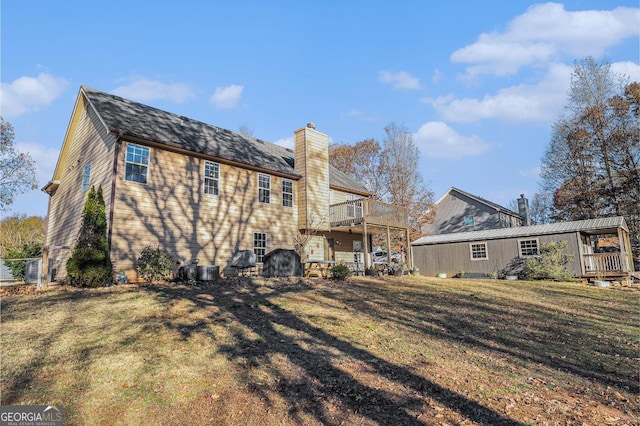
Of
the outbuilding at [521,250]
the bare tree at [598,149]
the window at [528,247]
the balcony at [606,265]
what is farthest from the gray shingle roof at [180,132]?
the bare tree at [598,149]

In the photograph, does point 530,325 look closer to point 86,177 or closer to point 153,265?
point 153,265

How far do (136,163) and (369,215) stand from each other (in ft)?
35.3

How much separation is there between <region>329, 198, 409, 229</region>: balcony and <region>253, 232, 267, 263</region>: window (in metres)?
4.13

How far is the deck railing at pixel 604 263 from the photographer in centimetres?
1848

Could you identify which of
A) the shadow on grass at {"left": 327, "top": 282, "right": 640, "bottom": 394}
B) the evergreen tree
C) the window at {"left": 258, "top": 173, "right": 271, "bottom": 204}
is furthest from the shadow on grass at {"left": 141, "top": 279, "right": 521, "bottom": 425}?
the window at {"left": 258, "top": 173, "right": 271, "bottom": 204}

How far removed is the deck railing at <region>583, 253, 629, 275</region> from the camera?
1848 cm

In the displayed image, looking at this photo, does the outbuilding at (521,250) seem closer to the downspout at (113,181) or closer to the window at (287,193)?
the window at (287,193)

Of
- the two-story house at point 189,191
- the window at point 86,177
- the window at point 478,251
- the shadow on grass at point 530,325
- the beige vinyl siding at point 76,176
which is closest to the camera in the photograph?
the shadow on grass at point 530,325

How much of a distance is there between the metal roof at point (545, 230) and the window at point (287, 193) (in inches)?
470

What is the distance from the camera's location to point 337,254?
68.4 ft

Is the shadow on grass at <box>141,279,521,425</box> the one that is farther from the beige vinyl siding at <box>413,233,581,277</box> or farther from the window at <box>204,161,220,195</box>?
the beige vinyl siding at <box>413,233,581,277</box>

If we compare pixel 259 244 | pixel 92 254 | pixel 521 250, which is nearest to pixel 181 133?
pixel 259 244

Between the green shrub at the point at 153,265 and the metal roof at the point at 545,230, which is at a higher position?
the metal roof at the point at 545,230

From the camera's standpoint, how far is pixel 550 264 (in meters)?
19.5
